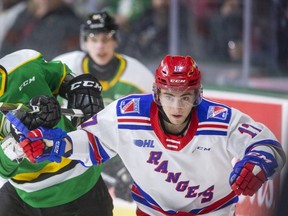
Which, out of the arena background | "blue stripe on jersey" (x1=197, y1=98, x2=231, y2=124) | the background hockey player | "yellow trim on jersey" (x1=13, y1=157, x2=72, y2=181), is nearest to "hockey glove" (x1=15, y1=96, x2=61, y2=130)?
"yellow trim on jersey" (x1=13, y1=157, x2=72, y2=181)

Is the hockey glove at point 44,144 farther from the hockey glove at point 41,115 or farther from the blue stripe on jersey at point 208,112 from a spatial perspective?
the blue stripe on jersey at point 208,112

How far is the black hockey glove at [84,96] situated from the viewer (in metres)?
3.26

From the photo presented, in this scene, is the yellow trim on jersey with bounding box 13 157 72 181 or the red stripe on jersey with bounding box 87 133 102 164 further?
the yellow trim on jersey with bounding box 13 157 72 181

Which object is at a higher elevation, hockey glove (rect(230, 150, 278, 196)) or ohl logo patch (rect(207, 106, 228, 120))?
ohl logo patch (rect(207, 106, 228, 120))

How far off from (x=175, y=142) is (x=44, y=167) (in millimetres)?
591

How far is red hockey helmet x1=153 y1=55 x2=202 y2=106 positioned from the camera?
2.93 metres

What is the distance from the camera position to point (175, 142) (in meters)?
2.97

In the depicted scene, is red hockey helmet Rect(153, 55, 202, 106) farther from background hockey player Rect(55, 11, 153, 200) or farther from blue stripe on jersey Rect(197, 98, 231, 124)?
background hockey player Rect(55, 11, 153, 200)

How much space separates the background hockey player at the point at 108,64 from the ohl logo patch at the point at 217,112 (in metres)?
1.73

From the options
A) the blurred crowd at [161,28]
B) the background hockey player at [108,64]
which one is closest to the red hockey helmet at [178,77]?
the background hockey player at [108,64]

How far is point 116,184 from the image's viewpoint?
499 centimetres

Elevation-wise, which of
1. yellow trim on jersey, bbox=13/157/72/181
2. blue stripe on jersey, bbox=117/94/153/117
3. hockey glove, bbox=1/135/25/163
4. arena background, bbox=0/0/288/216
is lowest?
arena background, bbox=0/0/288/216

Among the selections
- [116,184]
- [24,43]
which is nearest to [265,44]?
[116,184]

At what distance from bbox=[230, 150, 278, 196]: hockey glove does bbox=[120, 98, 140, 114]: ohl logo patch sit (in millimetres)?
412
